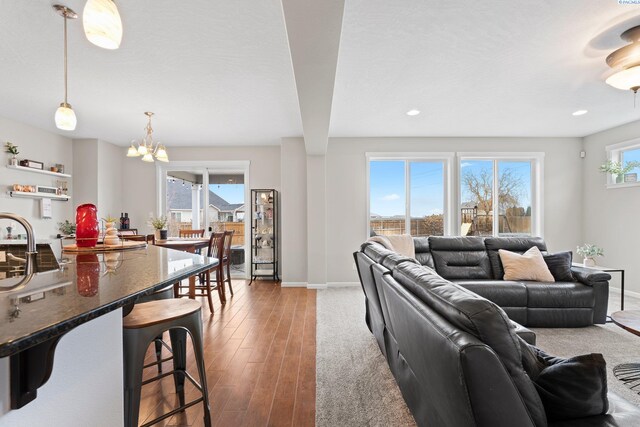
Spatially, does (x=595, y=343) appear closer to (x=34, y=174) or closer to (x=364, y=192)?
(x=364, y=192)

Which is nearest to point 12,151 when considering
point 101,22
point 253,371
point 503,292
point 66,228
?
point 66,228

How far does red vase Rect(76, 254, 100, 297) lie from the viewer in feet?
2.68

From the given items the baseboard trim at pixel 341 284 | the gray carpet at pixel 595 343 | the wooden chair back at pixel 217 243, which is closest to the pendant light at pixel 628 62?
the gray carpet at pixel 595 343

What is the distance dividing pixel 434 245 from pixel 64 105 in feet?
13.1

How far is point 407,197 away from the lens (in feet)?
17.4

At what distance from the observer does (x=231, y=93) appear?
3283 millimetres

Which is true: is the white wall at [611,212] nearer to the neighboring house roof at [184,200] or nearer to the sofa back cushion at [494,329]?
the sofa back cushion at [494,329]

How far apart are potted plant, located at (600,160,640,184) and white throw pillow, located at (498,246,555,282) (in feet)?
7.33

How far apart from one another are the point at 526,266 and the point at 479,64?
2.28 meters

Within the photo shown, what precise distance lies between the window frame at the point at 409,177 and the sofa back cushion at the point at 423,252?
1.33 meters

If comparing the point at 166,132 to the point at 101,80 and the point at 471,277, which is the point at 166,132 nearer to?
the point at 101,80

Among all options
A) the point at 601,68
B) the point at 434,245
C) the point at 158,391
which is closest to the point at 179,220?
the point at 158,391

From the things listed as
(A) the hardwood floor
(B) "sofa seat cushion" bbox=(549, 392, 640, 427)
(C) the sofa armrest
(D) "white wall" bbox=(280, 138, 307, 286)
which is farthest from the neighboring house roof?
(B) "sofa seat cushion" bbox=(549, 392, 640, 427)

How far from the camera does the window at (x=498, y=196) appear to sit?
5.27m
